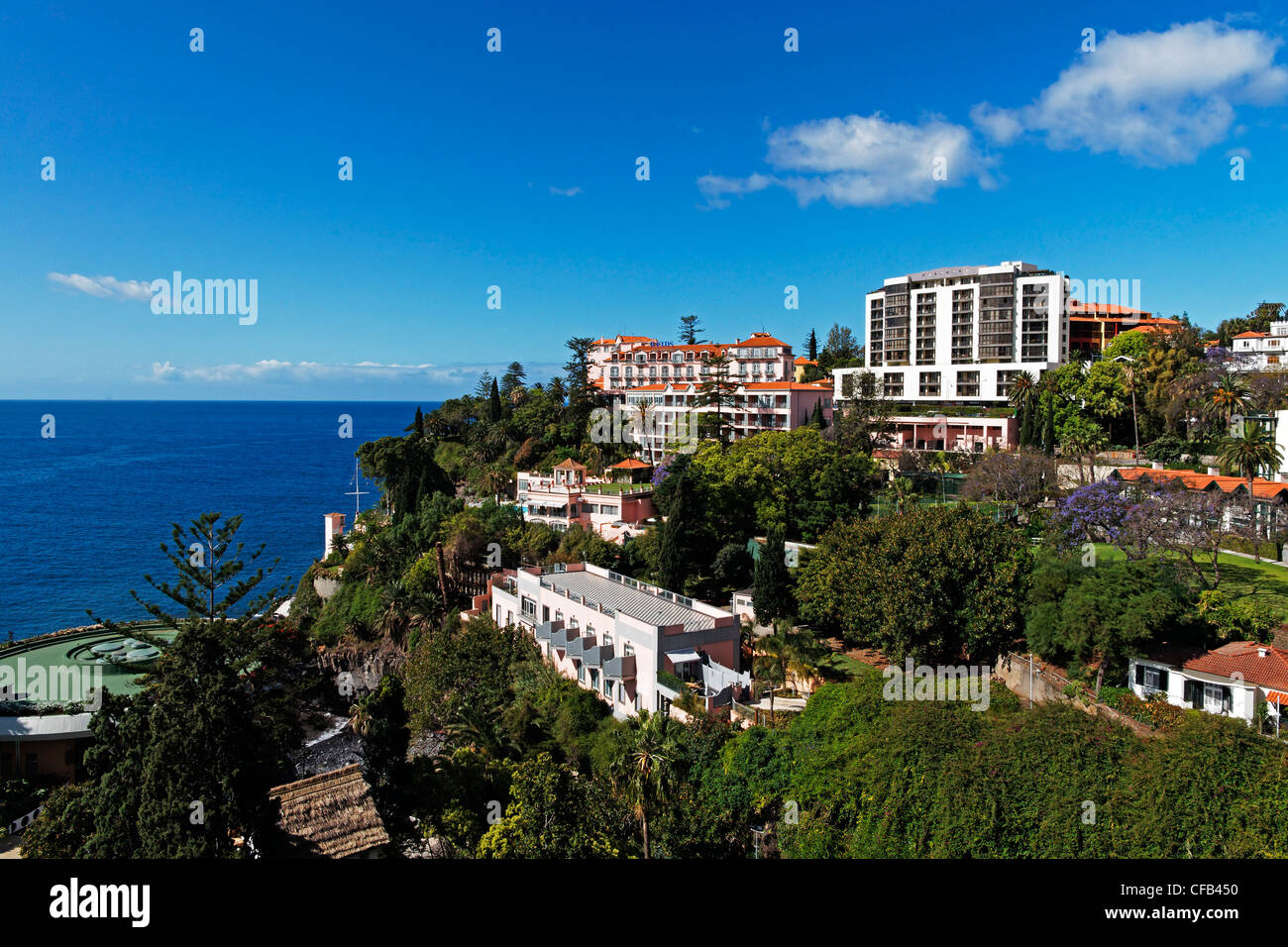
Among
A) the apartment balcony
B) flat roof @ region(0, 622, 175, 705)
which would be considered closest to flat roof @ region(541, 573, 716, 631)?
the apartment balcony

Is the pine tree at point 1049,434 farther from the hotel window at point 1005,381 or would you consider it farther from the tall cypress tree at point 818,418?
the tall cypress tree at point 818,418

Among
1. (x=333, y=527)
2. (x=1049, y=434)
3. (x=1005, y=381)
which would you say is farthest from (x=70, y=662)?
(x=1005, y=381)

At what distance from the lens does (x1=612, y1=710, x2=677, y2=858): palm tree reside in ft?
54.6

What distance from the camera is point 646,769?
17.3m

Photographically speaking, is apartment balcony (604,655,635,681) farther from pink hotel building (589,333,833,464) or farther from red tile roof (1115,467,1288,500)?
pink hotel building (589,333,833,464)

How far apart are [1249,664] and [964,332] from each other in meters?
43.0

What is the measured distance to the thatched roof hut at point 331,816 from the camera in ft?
35.5

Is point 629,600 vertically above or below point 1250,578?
below

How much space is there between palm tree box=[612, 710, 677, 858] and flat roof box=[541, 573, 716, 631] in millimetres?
3948

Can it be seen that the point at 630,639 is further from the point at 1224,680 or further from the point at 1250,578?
the point at 1250,578
